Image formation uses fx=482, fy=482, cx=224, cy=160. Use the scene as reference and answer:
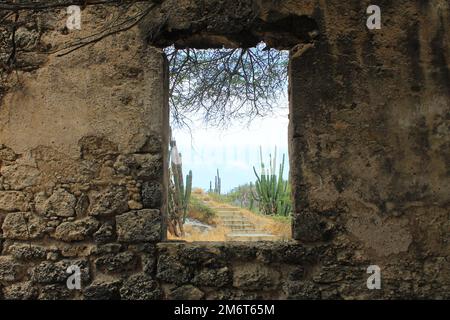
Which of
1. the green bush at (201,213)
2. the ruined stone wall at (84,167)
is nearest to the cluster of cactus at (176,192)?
the green bush at (201,213)

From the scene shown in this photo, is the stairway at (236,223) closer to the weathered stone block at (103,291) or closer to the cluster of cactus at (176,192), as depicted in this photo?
the cluster of cactus at (176,192)

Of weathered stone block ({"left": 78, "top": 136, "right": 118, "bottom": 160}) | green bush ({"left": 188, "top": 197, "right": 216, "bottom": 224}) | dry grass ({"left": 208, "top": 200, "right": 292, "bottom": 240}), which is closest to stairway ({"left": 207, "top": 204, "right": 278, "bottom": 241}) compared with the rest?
dry grass ({"left": 208, "top": 200, "right": 292, "bottom": 240})

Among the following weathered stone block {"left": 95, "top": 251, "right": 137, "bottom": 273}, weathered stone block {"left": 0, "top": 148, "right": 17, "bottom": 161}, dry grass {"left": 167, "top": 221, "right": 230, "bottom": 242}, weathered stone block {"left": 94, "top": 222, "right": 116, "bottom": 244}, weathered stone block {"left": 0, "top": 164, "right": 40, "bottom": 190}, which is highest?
weathered stone block {"left": 0, "top": 148, "right": 17, "bottom": 161}

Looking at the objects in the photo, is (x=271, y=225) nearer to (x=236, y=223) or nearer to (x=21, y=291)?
(x=236, y=223)

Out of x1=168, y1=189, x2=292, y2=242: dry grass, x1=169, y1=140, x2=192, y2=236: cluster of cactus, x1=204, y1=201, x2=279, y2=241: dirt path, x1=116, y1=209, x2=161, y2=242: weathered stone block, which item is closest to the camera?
x1=116, y1=209, x2=161, y2=242: weathered stone block

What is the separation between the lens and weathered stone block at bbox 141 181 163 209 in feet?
10.8

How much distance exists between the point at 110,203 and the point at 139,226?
10.1 inches

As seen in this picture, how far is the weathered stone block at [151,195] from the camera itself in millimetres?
3277

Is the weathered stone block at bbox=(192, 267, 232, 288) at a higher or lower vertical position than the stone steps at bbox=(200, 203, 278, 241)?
higher

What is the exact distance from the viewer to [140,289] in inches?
126

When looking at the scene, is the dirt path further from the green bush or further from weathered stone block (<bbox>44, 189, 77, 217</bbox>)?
weathered stone block (<bbox>44, 189, 77, 217</bbox>)

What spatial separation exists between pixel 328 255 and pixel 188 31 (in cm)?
182

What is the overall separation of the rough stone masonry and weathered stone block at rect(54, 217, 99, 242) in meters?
0.01

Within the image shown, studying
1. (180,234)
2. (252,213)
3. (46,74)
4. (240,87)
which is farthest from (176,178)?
(46,74)
